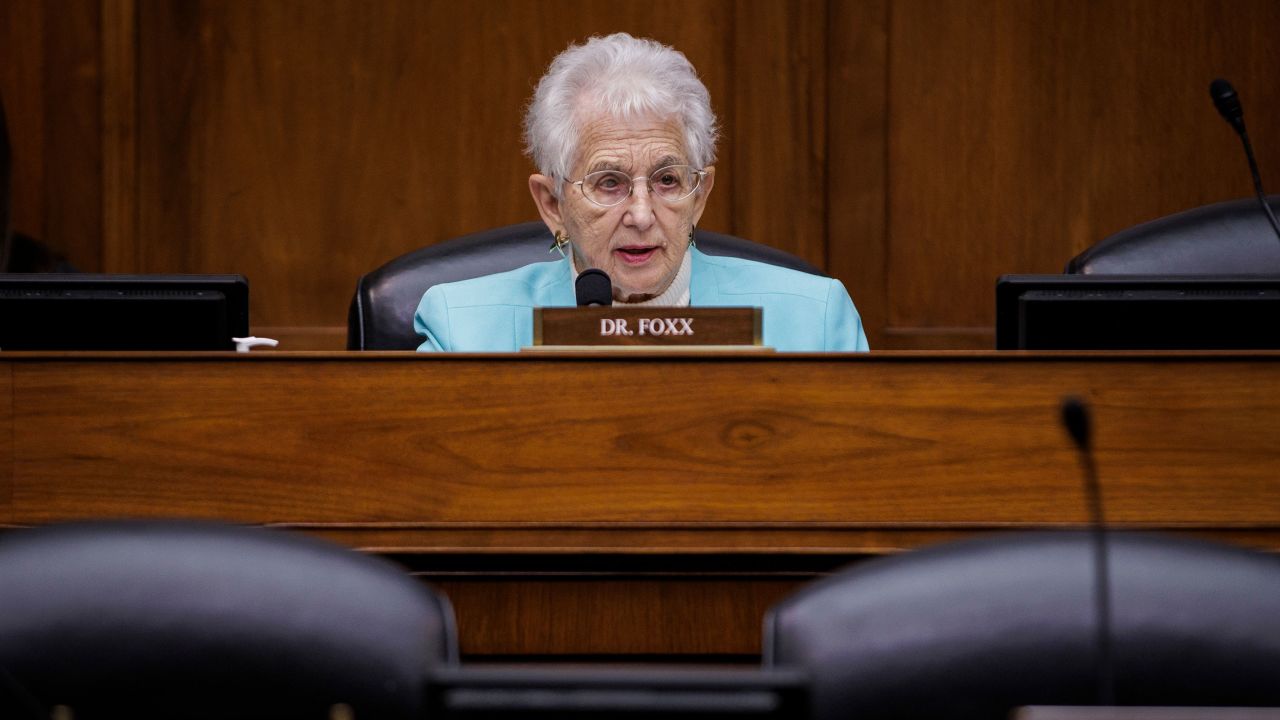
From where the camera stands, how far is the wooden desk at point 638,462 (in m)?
1.39

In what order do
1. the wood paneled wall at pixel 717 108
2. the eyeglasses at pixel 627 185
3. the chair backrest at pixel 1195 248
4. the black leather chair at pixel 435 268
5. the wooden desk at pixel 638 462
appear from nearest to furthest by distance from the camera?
1. the wooden desk at pixel 638 462
2. the eyeglasses at pixel 627 185
3. the black leather chair at pixel 435 268
4. the chair backrest at pixel 1195 248
5. the wood paneled wall at pixel 717 108

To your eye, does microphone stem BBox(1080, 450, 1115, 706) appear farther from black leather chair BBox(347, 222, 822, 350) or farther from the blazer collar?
black leather chair BBox(347, 222, 822, 350)

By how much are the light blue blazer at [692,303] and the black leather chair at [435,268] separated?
0.12 metres

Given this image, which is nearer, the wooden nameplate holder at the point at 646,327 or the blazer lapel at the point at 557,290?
the wooden nameplate holder at the point at 646,327

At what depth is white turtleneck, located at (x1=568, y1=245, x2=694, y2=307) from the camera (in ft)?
6.87

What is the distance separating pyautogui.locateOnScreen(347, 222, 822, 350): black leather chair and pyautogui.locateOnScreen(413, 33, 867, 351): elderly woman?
135mm

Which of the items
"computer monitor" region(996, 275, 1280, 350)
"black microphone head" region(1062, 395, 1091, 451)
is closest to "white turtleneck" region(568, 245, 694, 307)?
"computer monitor" region(996, 275, 1280, 350)

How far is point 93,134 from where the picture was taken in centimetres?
319

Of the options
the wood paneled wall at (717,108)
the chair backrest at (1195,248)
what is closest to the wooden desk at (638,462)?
the chair backrest at (1195,248)

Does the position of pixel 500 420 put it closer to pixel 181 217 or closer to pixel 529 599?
pixel 529 599

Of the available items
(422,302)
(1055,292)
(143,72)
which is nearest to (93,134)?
(143,72)

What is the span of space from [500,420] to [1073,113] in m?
2.15

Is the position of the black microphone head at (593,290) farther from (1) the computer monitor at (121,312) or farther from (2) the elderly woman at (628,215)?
(1) the computer monitor at (121,312)

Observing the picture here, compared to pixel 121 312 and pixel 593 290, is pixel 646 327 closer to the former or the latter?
pixel 593 290
